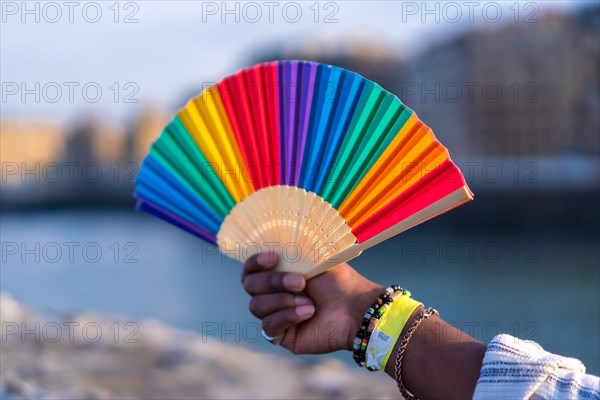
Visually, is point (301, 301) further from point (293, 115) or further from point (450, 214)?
point (450, 214)

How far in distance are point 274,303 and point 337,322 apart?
0.12 meters

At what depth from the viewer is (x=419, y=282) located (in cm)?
1438

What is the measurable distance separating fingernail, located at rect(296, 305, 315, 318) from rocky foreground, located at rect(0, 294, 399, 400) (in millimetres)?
1898

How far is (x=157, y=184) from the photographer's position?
1427 mm

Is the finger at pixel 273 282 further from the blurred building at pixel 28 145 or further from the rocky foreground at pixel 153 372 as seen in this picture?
the blurred building at pixel 28 145

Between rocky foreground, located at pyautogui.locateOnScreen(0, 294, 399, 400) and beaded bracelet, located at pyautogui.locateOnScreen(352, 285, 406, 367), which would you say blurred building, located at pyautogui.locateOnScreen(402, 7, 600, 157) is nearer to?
rocky foreground, located at pyautogui.locateOnScreen(0, 294, 399, 400)

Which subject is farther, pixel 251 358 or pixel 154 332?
pixel 154 332

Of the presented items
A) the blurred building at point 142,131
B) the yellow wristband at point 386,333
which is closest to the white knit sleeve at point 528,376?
the yellow wristband at point 386,333

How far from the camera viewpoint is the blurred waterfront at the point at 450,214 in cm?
1253

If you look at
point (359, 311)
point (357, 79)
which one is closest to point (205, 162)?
point (357, 79)

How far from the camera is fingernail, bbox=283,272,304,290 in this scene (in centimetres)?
117

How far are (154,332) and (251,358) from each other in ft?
4.24

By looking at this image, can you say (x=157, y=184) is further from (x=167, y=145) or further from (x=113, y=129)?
(x=113, y=129)

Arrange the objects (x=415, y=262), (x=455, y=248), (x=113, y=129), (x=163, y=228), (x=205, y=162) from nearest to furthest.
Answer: (x=205, y=162) → (x=415, y=262) → (x=455, y=248) → (x=163, y=228) → (x=113, y=129)
